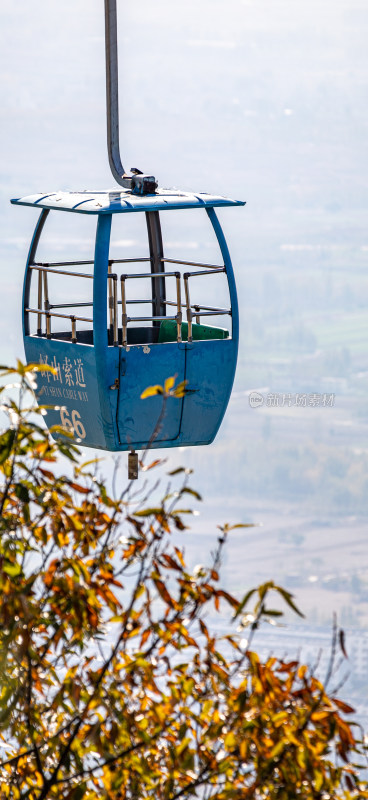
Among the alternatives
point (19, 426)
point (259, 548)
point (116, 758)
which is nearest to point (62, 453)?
point (19, 426)

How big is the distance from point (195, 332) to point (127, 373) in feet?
5.04

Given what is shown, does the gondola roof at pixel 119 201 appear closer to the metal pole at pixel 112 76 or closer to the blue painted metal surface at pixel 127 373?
the blue painted metal surface at pixel 127 373

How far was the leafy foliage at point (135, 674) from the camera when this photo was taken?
15.3 feet

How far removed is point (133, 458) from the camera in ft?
29.8

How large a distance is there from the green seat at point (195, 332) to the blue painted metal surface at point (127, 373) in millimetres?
462

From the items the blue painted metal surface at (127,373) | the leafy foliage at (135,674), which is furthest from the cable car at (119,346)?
the leafy foliage at (135,674)

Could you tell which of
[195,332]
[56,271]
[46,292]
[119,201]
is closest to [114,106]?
[119,201]

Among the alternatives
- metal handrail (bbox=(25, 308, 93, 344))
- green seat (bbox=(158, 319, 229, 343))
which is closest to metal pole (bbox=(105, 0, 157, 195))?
metal handrail (bbox=(25, 308, 93, 344))

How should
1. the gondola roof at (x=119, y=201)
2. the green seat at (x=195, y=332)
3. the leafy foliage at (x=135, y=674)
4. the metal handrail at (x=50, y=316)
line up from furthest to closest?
the green seat at (x=195, y=332), the metal handrail at (x=50, y=316), the gondola roof at (x=119, y=201), the leafy foliage at (x=135, y=674)

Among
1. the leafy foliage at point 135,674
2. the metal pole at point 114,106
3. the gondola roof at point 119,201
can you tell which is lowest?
the leafy foliage at point 135,674

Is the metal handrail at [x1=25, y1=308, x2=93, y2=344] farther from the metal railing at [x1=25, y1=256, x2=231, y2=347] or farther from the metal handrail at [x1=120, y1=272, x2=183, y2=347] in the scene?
the metal handrail at [x1=120, y1=272, x2=183, y2=347]

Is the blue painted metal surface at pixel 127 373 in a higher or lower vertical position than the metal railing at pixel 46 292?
lower

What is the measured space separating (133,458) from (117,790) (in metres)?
4.31

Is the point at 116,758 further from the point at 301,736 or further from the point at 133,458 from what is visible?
the point at 133,458
